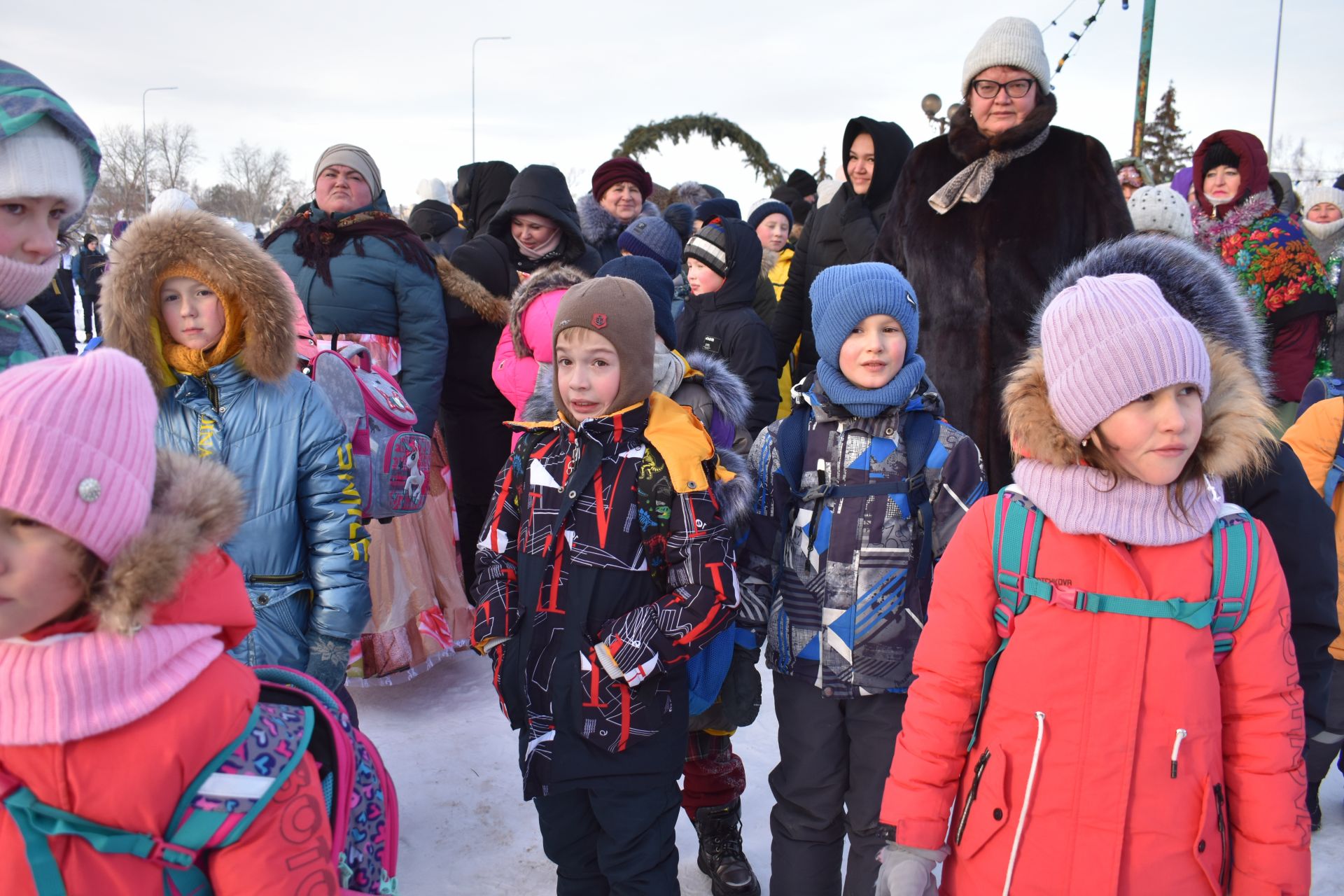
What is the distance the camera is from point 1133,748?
5.18 feet

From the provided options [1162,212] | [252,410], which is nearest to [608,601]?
[252,410]

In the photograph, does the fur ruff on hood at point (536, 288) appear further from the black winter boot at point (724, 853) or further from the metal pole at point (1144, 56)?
the metal pole at point (1144, 56)

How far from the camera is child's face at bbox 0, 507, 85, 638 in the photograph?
1.13 m

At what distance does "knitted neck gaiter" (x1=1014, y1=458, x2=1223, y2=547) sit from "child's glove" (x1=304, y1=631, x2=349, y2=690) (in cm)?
175

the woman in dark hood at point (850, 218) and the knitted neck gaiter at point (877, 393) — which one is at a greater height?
the woman in dark hood at point (850, 218)

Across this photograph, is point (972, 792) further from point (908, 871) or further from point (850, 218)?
point (850, 218)

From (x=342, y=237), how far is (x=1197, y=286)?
3267 mm

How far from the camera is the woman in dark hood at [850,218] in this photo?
16.6 feet

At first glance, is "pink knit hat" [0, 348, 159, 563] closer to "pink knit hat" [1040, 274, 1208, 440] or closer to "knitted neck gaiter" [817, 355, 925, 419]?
"pink knit hat" [1040, 274, 1208, 440]

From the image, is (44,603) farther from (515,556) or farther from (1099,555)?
(1099,555)

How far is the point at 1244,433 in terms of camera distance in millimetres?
1626

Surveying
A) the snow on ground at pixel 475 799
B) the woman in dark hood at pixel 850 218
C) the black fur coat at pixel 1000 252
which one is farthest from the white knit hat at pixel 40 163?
the woman in dark hood at pixel 850 218

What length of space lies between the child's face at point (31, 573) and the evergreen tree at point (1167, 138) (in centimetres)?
3658

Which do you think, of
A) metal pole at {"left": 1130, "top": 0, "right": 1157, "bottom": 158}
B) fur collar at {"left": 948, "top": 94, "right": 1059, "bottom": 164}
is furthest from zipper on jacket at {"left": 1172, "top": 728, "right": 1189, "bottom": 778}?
metal pole at {"left": 1130, "top": 0, "right": 1157, "bottom": 158}
